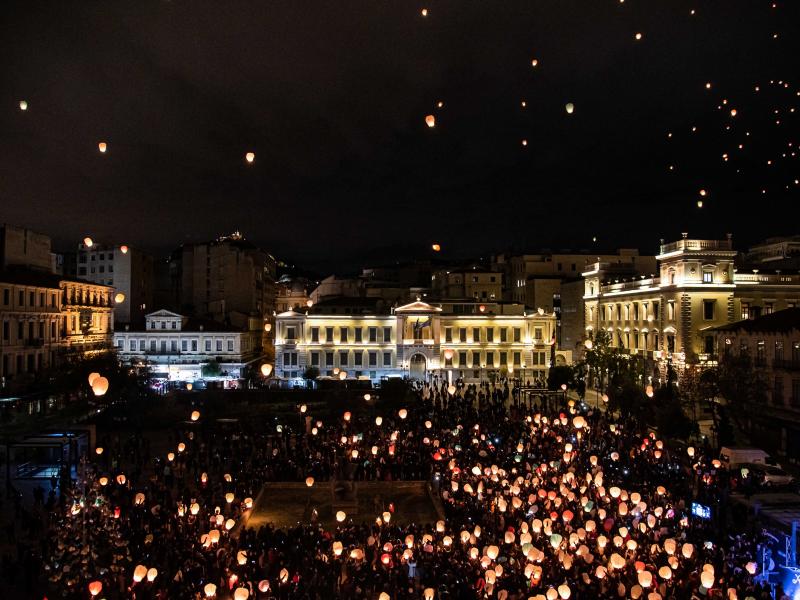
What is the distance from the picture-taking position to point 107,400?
1395 inches

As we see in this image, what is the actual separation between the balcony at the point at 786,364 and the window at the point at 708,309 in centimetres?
927

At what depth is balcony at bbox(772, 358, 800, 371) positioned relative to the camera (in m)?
28.0

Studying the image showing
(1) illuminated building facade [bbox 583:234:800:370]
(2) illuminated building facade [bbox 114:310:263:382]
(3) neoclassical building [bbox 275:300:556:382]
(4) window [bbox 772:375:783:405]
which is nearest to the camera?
(4) window [bbox 772:375:783:405]

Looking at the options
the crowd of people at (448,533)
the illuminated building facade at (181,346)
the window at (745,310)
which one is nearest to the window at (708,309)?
the window at (745,310)

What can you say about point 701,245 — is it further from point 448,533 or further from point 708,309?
point 448,533

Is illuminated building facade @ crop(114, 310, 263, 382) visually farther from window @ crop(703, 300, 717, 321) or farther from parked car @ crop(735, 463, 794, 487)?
parked car @ crop(735, 463, 794, 487)

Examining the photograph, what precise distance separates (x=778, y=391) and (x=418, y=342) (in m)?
28.1

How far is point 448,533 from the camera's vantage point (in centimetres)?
1539

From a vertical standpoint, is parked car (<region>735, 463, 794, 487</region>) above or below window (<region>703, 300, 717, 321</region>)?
below

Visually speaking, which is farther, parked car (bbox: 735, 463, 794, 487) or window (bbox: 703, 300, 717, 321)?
window (bbox: 703, 300, 717, 321)

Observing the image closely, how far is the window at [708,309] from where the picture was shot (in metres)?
38.8

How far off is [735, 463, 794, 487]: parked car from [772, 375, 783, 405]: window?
9.09m

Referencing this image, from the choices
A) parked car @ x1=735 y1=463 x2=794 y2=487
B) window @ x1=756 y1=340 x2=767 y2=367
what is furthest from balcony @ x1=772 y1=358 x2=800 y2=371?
parked car @ x1=735 y1=463 x2=794 y2=487

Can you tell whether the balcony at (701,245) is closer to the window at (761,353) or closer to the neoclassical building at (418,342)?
the window at (761,353)
